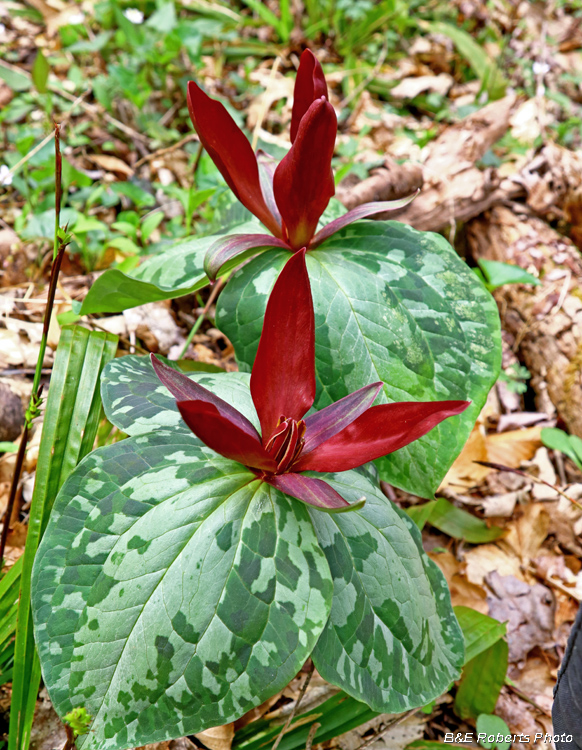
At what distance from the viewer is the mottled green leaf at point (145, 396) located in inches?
35.9

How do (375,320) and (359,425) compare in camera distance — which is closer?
(359,425)

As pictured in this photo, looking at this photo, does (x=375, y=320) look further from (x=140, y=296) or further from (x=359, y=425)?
(x=140, y=296)

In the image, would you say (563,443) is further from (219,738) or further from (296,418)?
(219,738)

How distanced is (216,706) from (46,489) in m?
0.48

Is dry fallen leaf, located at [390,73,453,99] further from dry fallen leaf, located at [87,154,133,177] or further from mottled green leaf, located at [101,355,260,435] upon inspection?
mottled green leaf, located at [101,355,260,435]

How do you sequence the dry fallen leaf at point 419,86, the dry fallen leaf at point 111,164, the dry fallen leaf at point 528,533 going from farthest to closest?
the dry fallen leaf at point 419,86
the dry fallen leaf at point 111,164
the dry fallen leaf at point 528,533

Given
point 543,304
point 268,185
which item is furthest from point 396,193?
point 268,185

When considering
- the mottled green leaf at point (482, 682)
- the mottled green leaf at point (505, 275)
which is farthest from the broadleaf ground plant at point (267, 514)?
the mottled green leaf at point (505, 275)

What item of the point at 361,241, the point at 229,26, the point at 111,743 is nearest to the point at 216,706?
the point at 111,743

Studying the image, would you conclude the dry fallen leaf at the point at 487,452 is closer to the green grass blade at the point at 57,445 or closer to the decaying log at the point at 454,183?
the decaying log at the point at 454,183

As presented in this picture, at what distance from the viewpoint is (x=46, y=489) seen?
0.96m

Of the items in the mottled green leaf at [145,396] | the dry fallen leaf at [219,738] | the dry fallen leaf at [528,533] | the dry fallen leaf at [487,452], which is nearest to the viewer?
the mottled green leaf at [145,396]

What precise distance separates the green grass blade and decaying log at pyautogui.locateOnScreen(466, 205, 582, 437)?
1555mm

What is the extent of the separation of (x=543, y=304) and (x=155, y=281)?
1.52 m
